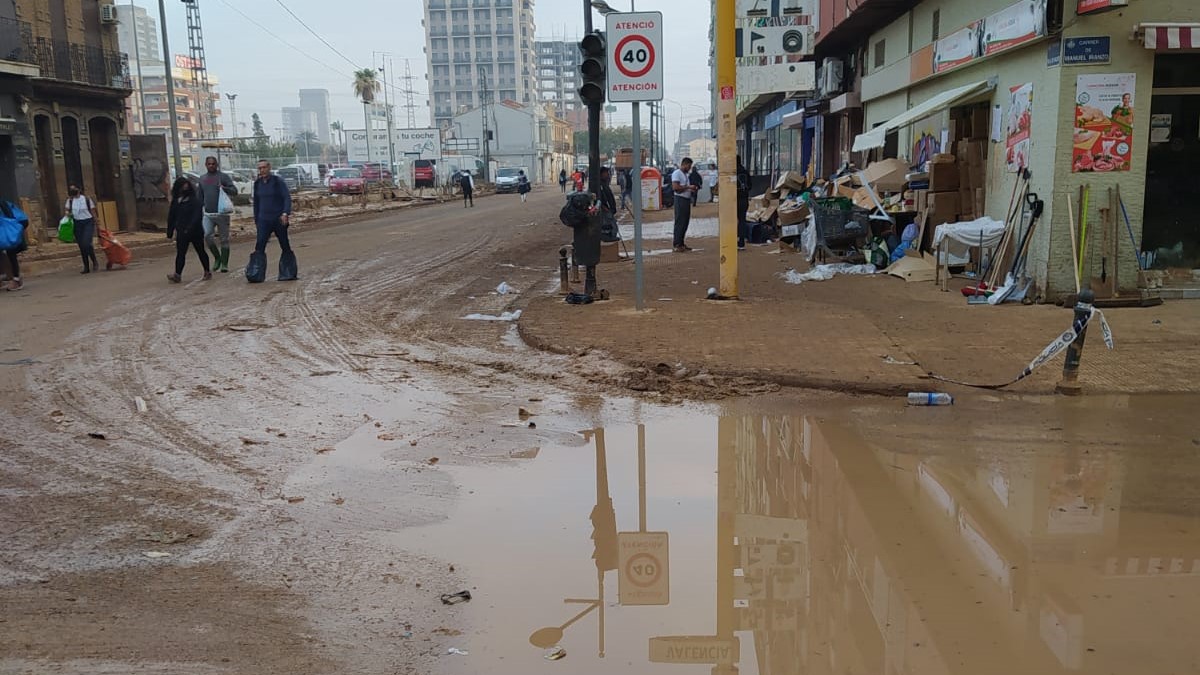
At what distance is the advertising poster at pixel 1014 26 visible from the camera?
11039 mm

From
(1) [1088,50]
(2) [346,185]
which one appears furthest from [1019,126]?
(2) [346,185]

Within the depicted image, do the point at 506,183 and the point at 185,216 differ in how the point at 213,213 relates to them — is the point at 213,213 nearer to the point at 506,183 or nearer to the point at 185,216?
the point at 185,216

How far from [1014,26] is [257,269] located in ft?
37.6

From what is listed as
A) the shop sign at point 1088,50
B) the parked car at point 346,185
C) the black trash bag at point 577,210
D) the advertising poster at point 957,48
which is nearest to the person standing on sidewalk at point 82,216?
the black trash bag at point 577,210

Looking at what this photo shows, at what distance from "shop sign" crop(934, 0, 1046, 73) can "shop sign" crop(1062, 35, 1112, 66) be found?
14.4 inches

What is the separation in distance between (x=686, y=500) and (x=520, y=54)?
176m

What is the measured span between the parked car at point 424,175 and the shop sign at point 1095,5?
55.3 m

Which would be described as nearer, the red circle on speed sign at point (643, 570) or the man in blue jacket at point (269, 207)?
the red circle on speed sign at point (643, 570)

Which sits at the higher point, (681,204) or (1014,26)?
(1014,26)

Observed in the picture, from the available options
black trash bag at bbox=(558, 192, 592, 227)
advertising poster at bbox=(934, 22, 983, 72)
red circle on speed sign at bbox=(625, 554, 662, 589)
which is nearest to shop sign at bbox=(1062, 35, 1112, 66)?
advertising poster at bbox=(934, 22, 983, 72)

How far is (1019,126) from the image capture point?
39.3 feet

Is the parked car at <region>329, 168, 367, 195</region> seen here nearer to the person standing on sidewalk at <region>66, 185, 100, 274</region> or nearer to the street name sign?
the person standing on sidewalk at <region>66, 185, 100, 274</region>

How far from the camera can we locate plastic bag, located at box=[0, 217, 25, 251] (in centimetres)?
1430

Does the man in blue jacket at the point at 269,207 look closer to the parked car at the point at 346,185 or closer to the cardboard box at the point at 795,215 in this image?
the cardboard box at the point at 795,215
